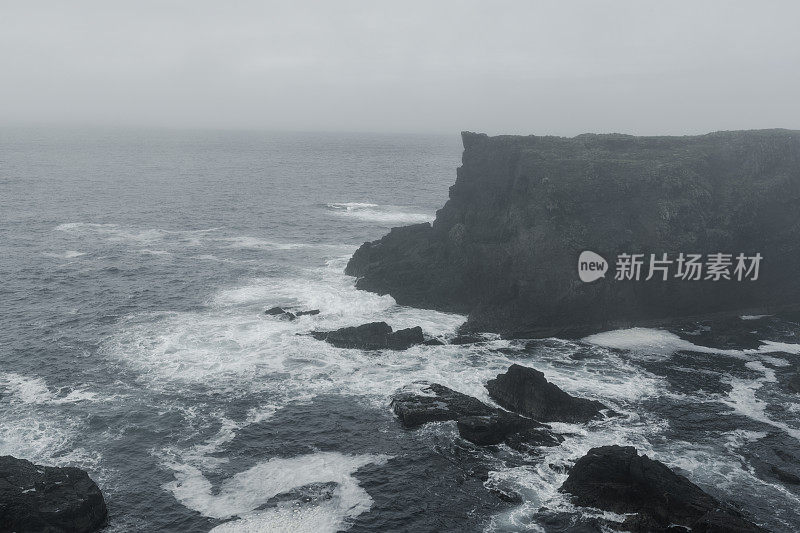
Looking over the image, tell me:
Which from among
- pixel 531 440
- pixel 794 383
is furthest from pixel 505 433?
pixel 794 383

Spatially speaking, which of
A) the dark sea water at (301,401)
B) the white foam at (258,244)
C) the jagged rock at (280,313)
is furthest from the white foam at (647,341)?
the white foam at (258,244)

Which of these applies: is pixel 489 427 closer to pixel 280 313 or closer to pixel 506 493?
pixel 506 493

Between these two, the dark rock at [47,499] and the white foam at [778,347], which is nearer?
the dark rock at [47,499]

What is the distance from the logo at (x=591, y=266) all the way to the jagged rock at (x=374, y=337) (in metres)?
18.3

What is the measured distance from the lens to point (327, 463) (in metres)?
39.8

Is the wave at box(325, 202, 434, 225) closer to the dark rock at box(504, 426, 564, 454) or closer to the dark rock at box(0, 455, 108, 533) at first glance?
the dark rock at box(504, 426, 564, 454)

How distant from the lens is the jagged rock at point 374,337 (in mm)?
57250

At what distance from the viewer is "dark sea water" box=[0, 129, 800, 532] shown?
35.7 meters

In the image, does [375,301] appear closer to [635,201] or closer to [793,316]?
[635,201]

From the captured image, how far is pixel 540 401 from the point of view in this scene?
45.2 meters

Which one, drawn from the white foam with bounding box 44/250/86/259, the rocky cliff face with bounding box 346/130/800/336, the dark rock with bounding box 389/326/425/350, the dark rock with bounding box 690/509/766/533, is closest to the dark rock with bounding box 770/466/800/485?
the dark rock with bounding box 690/509/766/533

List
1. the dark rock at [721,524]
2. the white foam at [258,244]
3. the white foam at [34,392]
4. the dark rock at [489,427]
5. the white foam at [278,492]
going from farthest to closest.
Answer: the white foam at [258,244] < the white foam at [34,392] < the dark rock at [489,427] < the white foam at [278,492] < the dark rock at [721,524]

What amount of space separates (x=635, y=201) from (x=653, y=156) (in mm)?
8241

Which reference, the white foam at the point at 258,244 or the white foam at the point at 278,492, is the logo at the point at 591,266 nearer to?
the white foam at the point at 278,492
